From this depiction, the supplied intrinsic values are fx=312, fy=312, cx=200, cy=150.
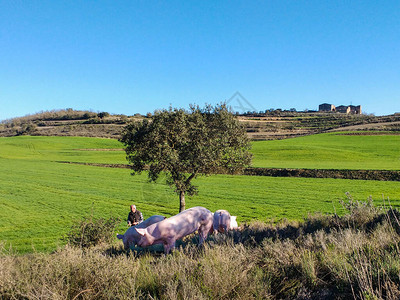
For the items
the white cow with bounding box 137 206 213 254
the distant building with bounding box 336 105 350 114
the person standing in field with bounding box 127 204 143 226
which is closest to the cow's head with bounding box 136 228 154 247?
the white cow with bounding box 137 206 213 254

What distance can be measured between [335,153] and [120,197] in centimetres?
4534

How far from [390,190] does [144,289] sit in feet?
109

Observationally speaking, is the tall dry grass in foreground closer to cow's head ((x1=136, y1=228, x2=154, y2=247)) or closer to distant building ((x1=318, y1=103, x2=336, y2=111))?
cow's head ((x1=136, y1=228, x2=154, y2=247))

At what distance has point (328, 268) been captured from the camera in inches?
240

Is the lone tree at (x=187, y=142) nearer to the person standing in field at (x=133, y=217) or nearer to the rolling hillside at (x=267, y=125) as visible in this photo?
the person standing in field at (x=133, y=217)

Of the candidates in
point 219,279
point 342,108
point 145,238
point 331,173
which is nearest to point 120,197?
point 145,238

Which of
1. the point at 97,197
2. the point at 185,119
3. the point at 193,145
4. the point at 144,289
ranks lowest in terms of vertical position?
the point at 97,197

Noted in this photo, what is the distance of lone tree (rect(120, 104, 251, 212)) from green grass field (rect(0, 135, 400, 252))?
17.2 feet

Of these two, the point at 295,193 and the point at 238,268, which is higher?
the point at 238,268

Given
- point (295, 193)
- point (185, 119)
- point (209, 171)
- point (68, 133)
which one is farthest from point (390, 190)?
point (68, 133)

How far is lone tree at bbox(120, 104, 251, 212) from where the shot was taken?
62.0ft

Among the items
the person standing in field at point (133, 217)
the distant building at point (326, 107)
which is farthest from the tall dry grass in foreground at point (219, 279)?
the distant building at point (326, 107)

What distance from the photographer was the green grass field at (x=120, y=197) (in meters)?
22.9

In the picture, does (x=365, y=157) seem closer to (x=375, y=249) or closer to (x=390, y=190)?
(x=390, y=190)
